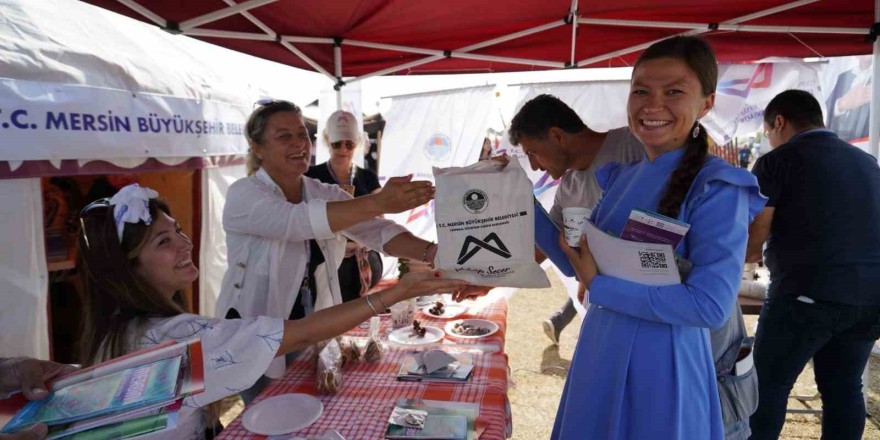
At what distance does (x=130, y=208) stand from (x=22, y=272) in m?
3.03

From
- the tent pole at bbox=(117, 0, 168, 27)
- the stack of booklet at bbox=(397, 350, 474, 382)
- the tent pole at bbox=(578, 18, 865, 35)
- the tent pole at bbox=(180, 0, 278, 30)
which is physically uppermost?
the tent pole at bbox=(578, 18, 865, 35)

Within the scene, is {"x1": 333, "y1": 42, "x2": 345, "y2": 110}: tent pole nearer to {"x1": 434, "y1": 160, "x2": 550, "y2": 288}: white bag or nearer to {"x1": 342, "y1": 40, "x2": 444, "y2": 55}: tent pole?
{"x1": 342, "y1": 40, "x2": 444, "y2": 55}: tent pole

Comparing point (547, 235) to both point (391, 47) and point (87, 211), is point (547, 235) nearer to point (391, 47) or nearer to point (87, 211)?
point (87, 211)

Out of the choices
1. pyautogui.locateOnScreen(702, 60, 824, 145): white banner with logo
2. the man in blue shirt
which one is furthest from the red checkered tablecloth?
pyautogui.locateOnScreen(702, 60, 824, 145): white banner with logo

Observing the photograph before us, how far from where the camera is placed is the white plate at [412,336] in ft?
8.11

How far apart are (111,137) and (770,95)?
673 centimetres

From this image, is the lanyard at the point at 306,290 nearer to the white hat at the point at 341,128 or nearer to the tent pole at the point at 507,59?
the white hat at the point at 341,128

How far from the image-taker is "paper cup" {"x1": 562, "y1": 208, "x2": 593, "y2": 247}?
1.56 metres

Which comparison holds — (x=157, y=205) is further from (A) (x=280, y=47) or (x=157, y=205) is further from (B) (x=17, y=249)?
(B) (x=17, y=249)

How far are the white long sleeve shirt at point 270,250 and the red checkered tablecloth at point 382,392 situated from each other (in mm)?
284

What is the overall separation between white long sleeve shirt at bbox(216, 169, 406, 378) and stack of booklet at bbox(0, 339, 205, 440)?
115 cm

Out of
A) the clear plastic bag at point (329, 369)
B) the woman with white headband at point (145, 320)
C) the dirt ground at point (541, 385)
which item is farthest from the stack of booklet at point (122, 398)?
the dirt ground at point (541, 385)

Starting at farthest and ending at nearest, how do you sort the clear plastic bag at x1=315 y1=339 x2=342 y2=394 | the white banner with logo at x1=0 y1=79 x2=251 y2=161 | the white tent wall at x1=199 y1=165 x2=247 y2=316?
the white tent wall at x1=199 y1=165 x2=247 y2=316 → the white banner with logo at x1=0 y1=79 x2=251 y2=161 → the clear plastic bag at x1=315 y1=339 x2=342 y2=394

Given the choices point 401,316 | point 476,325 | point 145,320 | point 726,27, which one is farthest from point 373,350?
point 726,27
